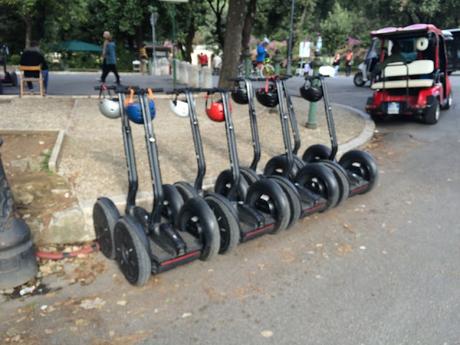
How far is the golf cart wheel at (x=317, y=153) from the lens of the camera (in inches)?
204

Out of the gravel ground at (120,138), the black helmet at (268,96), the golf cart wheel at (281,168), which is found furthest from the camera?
the gravel ground at (120,138)

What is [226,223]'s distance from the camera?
3461mm

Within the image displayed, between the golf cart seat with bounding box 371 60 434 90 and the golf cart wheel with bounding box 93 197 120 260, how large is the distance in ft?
24.2

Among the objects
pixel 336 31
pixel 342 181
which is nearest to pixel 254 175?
pixel 342 181

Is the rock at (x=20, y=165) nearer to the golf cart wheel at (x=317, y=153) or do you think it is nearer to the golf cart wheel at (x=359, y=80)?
the golf cart wheel at (x=317, y=153)

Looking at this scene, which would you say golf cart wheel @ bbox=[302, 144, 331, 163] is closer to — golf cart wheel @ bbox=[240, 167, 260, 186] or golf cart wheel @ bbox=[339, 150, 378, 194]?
golf cart wheel @ bbox=[339, 150, 378, 194]

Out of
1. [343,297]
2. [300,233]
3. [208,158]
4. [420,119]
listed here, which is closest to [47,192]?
[208,158]

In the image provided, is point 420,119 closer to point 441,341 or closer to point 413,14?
point 441,341

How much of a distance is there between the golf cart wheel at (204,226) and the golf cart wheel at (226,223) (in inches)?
4.8

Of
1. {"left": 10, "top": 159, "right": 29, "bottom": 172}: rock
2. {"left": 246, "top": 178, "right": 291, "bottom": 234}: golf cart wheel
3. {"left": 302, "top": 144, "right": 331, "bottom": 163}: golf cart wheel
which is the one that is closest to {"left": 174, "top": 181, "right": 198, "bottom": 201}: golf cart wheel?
{"left": 246, "top": 178, "right": 291, "bottom": 234}: golf cart wheel

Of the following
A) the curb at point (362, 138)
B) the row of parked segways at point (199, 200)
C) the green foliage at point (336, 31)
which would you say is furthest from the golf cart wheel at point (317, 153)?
the green foliage at point (336, 31)

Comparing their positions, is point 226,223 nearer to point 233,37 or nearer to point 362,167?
point 362,167

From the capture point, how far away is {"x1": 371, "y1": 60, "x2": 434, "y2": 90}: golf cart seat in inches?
347

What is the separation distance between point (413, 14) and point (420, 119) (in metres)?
29.8
